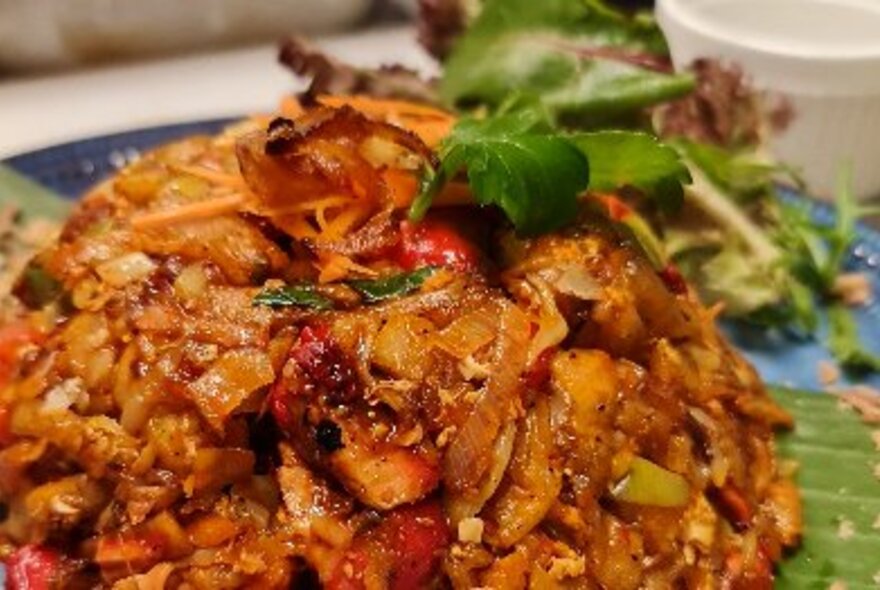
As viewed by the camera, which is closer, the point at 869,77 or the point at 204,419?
the point at 204,419

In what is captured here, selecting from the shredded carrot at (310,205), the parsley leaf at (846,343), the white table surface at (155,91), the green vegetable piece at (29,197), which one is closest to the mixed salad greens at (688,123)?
the parsley leaf at (846,343)

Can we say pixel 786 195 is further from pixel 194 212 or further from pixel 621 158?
pixel 194 212

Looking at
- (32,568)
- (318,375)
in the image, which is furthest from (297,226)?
(32,568)

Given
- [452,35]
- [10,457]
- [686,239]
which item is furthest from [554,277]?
[452,35]

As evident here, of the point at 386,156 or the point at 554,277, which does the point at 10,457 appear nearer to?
the point at 386,156

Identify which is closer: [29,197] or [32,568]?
[32,568]

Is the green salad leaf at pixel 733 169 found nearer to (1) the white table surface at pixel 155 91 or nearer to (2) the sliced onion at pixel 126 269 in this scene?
(1) the white table surface at pixel 155 91
